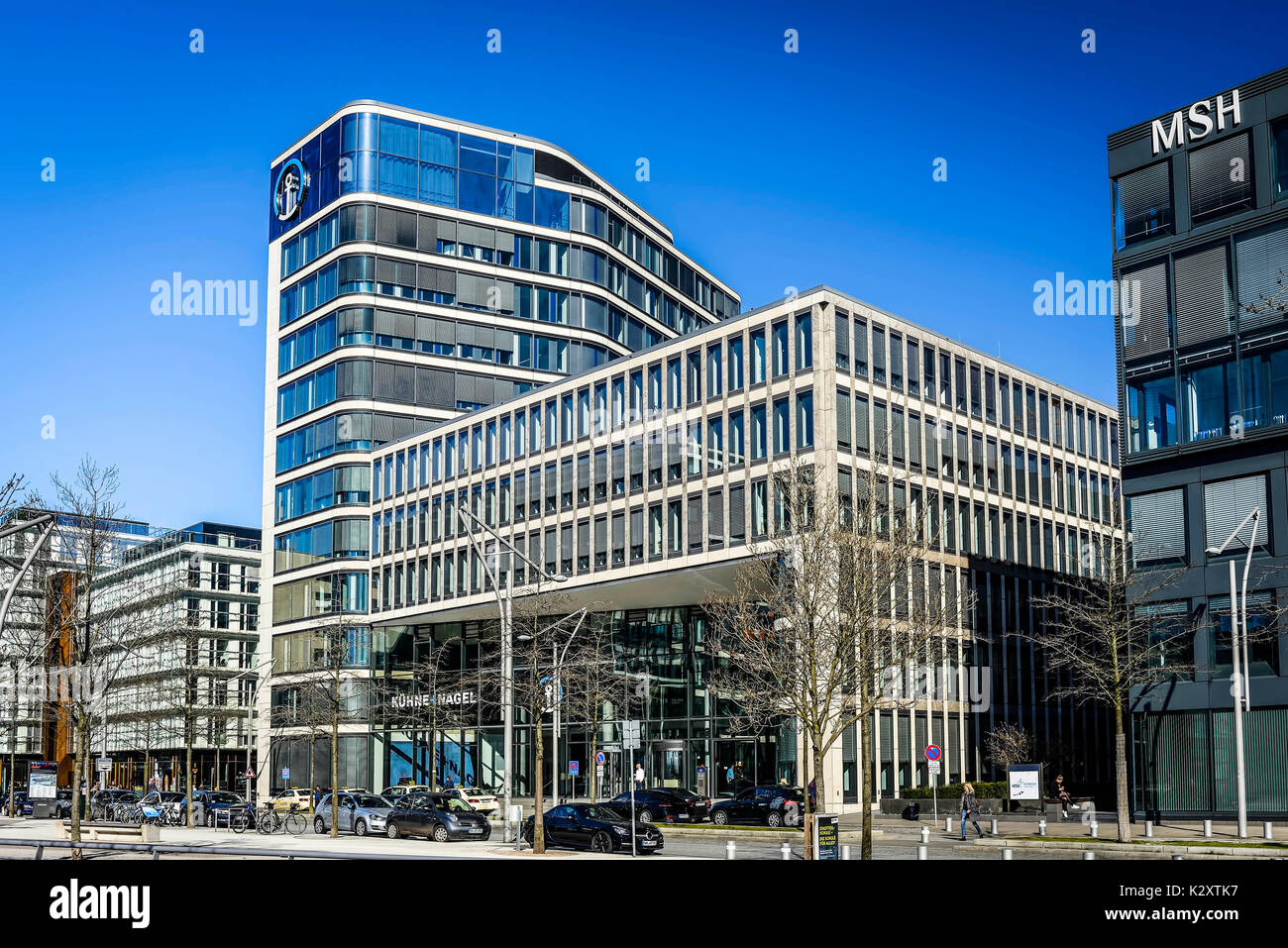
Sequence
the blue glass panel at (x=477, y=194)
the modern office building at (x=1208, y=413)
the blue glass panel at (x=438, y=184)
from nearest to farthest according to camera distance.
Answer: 1. the modern office building at (x=1208, y=413)
2. the blue glass panel at (x=438, y=184)
3. the blue glass panel at (x=477, y=194)

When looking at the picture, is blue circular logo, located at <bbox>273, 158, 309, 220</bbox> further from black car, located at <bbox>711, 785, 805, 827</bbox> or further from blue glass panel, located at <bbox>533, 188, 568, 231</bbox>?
black car, located at <bbox>711, 785, 805, 827</bbox>

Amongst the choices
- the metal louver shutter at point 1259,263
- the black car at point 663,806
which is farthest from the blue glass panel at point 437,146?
the metal louver shutter at point 1259,263

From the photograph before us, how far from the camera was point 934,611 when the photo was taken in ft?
130

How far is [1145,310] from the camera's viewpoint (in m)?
48.8

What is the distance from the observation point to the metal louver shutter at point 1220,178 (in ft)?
152

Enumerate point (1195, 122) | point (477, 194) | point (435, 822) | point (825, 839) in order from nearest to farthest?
point (825, 839) → point (435, 822) → point (1195, 122) → point (477, 194)

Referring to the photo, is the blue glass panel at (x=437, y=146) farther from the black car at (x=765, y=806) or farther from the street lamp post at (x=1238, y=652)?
the street lamp post at (x=1238, y=652)

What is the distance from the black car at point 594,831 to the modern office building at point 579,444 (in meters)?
13.4

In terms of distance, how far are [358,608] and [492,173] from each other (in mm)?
31244

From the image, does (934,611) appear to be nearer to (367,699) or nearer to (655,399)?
(655,399)

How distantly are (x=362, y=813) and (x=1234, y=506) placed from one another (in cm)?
3195

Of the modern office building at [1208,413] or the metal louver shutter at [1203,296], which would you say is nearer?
the modern office building at [1208,413]

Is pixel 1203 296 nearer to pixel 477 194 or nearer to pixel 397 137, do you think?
pixel 477 194

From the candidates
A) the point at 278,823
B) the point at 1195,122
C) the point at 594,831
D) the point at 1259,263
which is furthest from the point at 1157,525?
the point at 278,823
